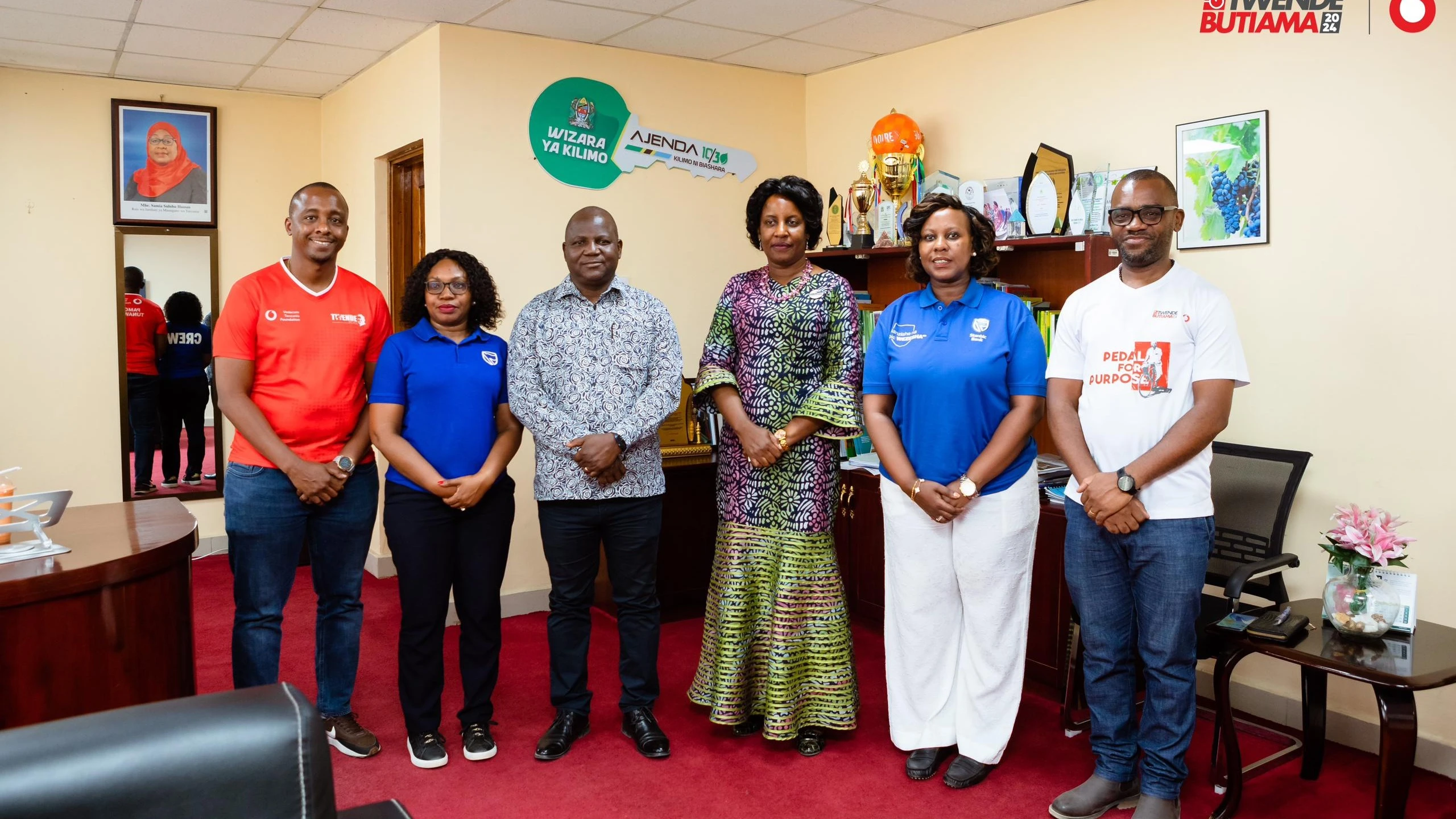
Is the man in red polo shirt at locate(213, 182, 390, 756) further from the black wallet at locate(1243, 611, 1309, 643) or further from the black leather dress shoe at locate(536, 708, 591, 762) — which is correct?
the black wallet at locate(1243, 611, 1309, 643)

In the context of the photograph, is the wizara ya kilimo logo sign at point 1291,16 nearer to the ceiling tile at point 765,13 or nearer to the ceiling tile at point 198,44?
the ceiling tile at point 765,13

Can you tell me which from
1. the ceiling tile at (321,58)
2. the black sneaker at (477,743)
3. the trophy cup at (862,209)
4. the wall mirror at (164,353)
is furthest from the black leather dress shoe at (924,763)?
the wall mirror at (164,353)

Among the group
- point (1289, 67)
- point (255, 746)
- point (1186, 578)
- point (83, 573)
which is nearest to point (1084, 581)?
point (1186, 578)

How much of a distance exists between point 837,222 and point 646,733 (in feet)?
8.21

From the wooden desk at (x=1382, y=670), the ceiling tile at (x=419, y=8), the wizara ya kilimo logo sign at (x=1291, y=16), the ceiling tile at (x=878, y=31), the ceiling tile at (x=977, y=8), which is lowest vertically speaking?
the wooden desk at (x=1382, y=670)

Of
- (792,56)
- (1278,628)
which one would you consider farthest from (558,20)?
(1278,628)

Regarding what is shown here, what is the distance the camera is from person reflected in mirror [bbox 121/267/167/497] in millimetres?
5676

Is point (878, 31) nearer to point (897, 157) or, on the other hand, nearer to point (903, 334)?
point (897, 157)

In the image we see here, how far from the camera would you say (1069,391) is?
2750mm

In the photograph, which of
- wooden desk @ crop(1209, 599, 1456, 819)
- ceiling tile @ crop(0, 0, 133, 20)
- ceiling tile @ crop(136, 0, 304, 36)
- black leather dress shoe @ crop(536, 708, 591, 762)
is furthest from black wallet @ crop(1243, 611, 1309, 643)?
ceiling tile @ crop(0, 0, 133, 20)

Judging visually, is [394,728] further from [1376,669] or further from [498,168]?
[1376,669]

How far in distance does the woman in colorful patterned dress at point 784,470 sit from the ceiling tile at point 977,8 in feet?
4.72

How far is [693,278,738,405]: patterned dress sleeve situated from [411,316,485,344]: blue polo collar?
0.66 m

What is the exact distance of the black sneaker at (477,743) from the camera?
310cm
